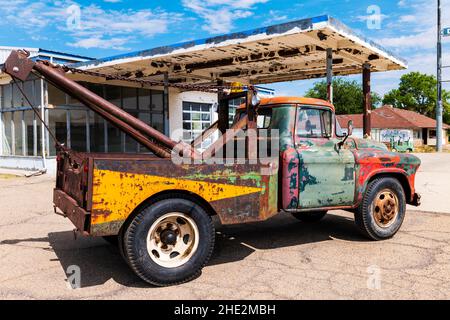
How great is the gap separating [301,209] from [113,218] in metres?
2.41

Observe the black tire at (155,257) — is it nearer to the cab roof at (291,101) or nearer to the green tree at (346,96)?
the cab roof at (291,101)

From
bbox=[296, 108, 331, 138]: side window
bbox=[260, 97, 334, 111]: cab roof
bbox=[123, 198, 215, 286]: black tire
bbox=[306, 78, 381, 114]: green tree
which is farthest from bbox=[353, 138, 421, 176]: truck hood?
bbox=[306, 78, 381, 114]: green tree

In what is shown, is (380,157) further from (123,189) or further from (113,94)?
(113,94)

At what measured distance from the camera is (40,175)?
1541cm

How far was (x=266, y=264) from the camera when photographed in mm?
4859

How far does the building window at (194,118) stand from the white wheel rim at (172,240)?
56.0ft

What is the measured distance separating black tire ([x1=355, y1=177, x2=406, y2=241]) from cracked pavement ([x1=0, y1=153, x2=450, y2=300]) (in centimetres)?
15

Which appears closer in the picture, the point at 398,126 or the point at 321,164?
the point at 321,164

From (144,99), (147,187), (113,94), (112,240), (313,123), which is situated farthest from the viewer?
(144,99)

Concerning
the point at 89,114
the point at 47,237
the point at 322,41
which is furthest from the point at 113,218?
the point at 89,114

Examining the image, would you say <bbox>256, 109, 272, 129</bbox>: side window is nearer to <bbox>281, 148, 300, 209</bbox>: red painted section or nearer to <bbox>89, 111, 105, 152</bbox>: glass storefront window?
<bbox>281, 148, 300, 209</bbox>: red painted section

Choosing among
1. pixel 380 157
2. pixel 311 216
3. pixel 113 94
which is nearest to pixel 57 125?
pixel 113 94

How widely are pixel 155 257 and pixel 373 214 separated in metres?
3.27

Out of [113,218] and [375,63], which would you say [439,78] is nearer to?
[375,63]
